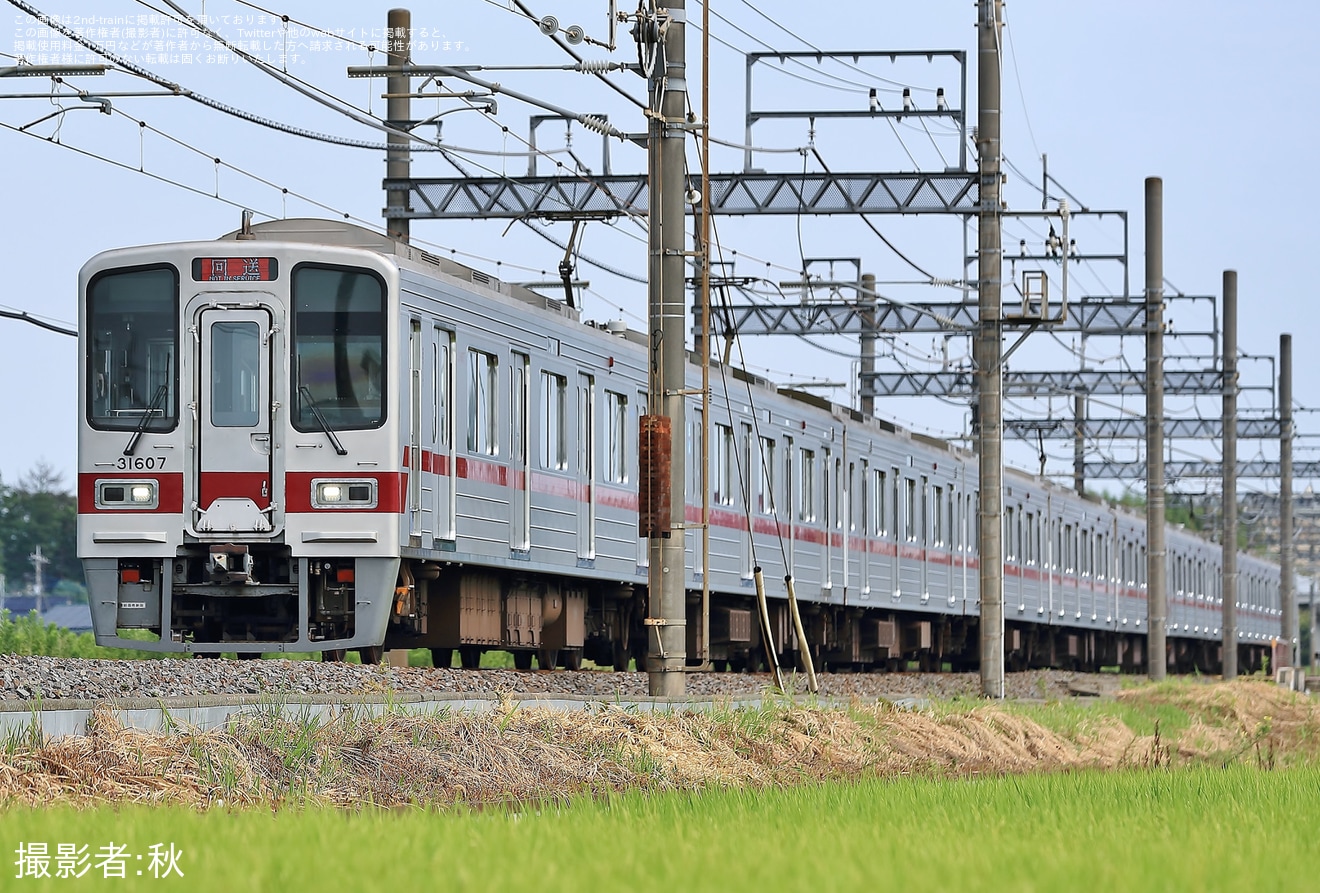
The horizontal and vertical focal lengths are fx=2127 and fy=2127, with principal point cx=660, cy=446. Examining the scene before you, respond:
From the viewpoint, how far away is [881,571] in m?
28.5

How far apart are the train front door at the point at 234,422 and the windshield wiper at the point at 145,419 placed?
270 millimetres

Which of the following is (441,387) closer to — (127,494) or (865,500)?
(127,494)

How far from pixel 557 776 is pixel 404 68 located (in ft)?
30.6

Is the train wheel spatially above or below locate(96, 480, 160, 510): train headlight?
below

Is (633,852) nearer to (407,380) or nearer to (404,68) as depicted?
(407,380)

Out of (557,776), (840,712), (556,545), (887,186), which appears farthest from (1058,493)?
(557,776)

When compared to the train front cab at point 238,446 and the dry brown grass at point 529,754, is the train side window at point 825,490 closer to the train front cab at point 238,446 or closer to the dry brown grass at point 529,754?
the dry brown grass at point 529,754

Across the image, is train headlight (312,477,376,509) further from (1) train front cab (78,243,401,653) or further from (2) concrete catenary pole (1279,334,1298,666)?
(2) concrete catenary pole (1279,334,1298,666)

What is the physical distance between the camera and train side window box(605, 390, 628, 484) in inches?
771

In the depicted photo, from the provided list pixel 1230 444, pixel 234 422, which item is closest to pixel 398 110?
pixel 234 422

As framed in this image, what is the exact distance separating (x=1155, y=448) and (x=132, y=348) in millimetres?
21644

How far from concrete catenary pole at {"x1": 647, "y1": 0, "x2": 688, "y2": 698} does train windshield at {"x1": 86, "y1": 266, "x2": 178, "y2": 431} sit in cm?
351


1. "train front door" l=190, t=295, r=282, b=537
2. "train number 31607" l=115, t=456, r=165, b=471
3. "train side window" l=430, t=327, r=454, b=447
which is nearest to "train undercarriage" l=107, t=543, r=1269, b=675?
"train front door" l=190, t=295, r=282, b=537

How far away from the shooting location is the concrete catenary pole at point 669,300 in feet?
51.8
